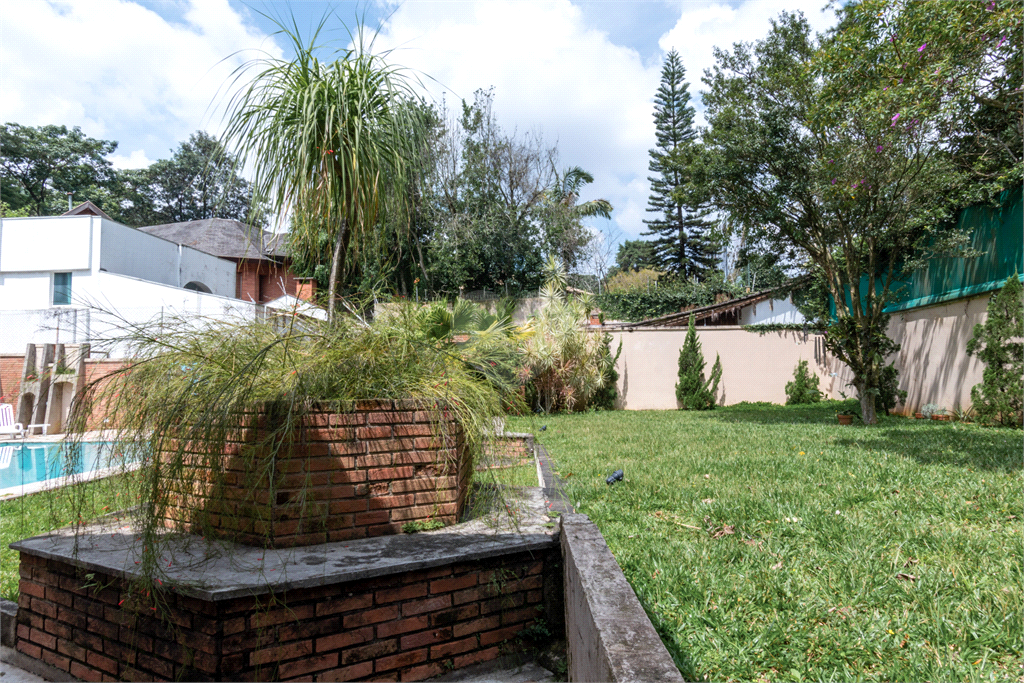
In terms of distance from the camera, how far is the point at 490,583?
2486 millimetres

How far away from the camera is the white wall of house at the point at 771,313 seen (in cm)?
1998

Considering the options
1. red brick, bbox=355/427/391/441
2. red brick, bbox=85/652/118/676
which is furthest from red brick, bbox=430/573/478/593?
red brick, bbox=85/652/118/676

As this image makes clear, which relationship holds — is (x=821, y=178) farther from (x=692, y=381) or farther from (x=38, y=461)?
(x=38, y=461)

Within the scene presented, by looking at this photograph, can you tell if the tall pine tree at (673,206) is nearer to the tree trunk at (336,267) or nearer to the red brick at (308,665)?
the tree trunk at (336,267)

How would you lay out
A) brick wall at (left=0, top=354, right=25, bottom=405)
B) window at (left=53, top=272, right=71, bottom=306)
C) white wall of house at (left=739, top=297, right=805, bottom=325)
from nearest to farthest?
1. brick wall at (left=0, top=354, right=25, bottom=405)
2. window at (left=53, top=272, right=71, bottom=306)
3. white wall of house at (left=739, top=297, right=805, bottom=325)

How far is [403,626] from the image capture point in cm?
226

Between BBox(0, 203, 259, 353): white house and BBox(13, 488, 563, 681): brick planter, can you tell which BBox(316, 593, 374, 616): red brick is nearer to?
BBox(13, 488, 563, 681): brick planter

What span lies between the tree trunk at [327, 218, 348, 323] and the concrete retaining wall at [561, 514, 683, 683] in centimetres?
157

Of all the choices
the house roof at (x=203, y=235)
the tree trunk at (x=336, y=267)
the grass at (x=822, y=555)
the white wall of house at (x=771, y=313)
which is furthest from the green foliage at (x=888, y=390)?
the house roof at (x=203, y=235)

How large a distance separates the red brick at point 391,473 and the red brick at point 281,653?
0.67 metres

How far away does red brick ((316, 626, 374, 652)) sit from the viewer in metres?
2.09

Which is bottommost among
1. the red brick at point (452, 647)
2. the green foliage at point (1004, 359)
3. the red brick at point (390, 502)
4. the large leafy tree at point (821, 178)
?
the red brick at point (452, 647)

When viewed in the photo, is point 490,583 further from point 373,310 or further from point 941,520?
point 941,520

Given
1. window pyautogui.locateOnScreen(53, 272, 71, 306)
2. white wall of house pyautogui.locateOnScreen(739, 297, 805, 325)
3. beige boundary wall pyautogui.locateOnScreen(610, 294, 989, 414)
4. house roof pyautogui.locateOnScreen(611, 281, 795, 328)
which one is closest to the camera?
beige boundary wall pyautogui.locateOnScreen(610, 294, 989, 414)
